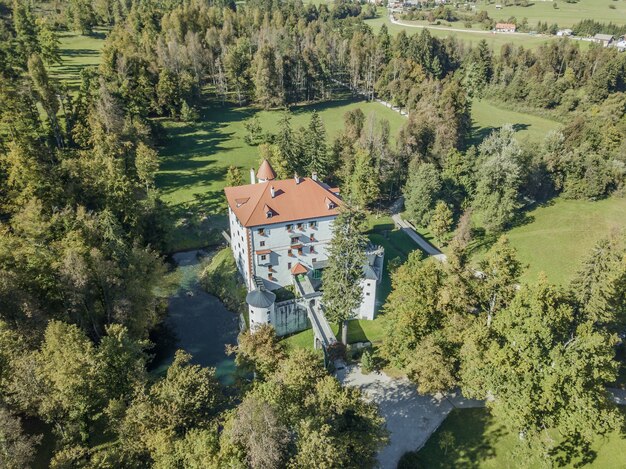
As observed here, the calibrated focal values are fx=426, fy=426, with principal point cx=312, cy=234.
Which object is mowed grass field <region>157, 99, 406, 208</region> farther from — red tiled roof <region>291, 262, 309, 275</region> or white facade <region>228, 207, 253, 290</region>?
red tiled roof <region>291, 262, 309, 275</region>

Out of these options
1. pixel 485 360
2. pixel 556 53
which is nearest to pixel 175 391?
pixel 485 360

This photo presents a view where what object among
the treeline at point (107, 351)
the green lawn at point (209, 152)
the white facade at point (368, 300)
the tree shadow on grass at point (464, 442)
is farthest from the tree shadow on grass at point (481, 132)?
the tree shadow on grass at point (464, 442)

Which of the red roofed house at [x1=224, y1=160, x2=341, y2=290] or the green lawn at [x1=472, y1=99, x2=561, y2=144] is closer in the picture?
the red roofed house at [x1=224, y1=160, x2=341, y2=290]

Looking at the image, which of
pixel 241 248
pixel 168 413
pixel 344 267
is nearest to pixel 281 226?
pixel 241 248

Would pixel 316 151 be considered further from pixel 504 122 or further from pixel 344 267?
pixel 504 122

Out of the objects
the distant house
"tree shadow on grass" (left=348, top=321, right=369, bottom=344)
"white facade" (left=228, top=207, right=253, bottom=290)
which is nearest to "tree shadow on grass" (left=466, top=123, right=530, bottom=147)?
"white facade" (left=228, top=207, right=253, bottom=290)

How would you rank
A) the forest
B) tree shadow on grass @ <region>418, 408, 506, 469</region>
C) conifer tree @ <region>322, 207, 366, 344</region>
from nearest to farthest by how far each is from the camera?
the forest
tree shadow on grass @ <region>418, 408, 506, 469</region>
conifer tree @ <region>322, 207, 366, 344</region>

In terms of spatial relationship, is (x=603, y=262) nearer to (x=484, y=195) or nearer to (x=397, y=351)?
(x=397, y=351)
